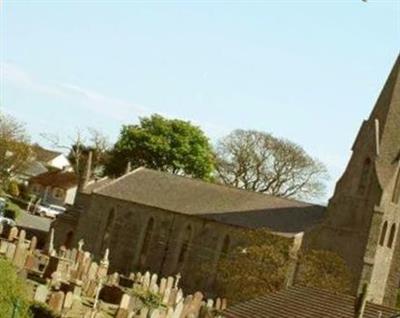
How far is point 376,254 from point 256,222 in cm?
864

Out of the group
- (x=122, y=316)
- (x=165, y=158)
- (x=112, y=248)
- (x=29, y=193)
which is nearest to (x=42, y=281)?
(x=122, y=316)

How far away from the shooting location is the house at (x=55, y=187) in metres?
96.4

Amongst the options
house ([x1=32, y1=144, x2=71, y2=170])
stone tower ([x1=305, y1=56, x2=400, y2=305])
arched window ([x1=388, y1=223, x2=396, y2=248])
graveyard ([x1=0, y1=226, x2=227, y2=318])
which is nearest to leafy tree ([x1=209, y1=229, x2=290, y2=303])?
graveyard ([x1=0, y1=226, x2=227, y2=318])

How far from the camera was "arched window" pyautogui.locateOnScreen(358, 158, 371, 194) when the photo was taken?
45188 millimetres

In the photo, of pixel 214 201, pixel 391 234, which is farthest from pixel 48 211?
pixel 391 234

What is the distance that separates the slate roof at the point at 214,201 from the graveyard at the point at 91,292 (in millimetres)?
9588

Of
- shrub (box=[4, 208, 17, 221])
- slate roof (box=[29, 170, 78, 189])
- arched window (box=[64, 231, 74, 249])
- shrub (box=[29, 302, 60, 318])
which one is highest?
slate roof (box=[29, 170, 78, 189])

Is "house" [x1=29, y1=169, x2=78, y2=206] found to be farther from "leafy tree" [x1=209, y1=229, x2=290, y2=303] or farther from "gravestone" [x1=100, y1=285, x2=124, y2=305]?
"gravestone" [x1=100, y1=285, x2=124, y2=305]

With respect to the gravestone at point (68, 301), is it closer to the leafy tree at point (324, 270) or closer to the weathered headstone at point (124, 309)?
the weathered headstone at point (124, 309)

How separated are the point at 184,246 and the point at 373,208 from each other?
14.8 m

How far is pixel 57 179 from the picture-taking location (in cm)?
9756

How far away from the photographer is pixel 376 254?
44000 millimetres

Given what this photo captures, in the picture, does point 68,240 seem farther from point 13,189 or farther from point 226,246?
point 13,189

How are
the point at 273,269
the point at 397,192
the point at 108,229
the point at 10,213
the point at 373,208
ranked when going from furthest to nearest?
the point at 10,213
the point at 108,229
the point at 397,192
the point at 373,208
the point at 273,269
